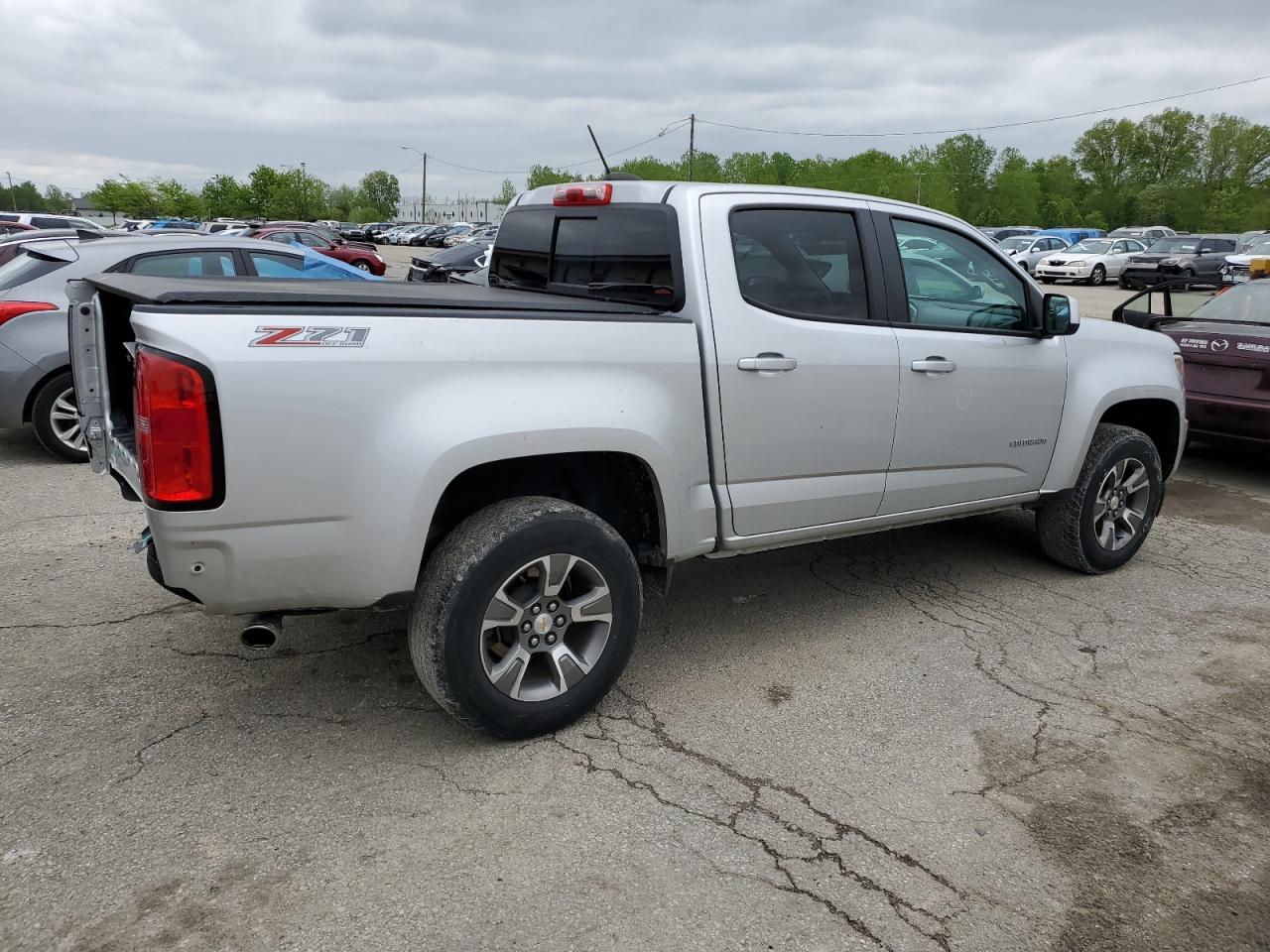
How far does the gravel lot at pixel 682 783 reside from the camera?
258 cm

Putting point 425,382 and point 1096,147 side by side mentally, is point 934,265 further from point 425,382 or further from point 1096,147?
point 1096,147

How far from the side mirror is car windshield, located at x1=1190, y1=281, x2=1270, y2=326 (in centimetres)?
406

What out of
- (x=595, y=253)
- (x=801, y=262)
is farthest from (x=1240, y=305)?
(x=595, y=253)

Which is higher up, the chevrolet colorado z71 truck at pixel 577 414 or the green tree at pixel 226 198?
the green tree at pixel 226 198

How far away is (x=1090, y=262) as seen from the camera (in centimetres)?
3281

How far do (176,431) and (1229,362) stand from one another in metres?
7.37

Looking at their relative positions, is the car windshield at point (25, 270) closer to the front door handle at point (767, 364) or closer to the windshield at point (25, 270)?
the windshield at point (25, 270)

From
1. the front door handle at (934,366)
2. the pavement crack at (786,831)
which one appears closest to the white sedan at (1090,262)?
the front door handle at (934,366)

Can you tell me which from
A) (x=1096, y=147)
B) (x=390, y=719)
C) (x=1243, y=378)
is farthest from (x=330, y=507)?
(x=1096, y=147)

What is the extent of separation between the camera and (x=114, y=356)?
12.3 feet

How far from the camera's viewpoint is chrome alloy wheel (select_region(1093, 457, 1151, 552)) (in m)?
5.21

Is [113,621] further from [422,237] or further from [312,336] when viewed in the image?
[422,237]

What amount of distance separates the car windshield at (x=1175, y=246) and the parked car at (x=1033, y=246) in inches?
153

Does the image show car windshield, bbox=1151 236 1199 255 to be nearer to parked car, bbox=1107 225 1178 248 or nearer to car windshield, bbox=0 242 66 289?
parked car, bbox=1107 225 1178 248
